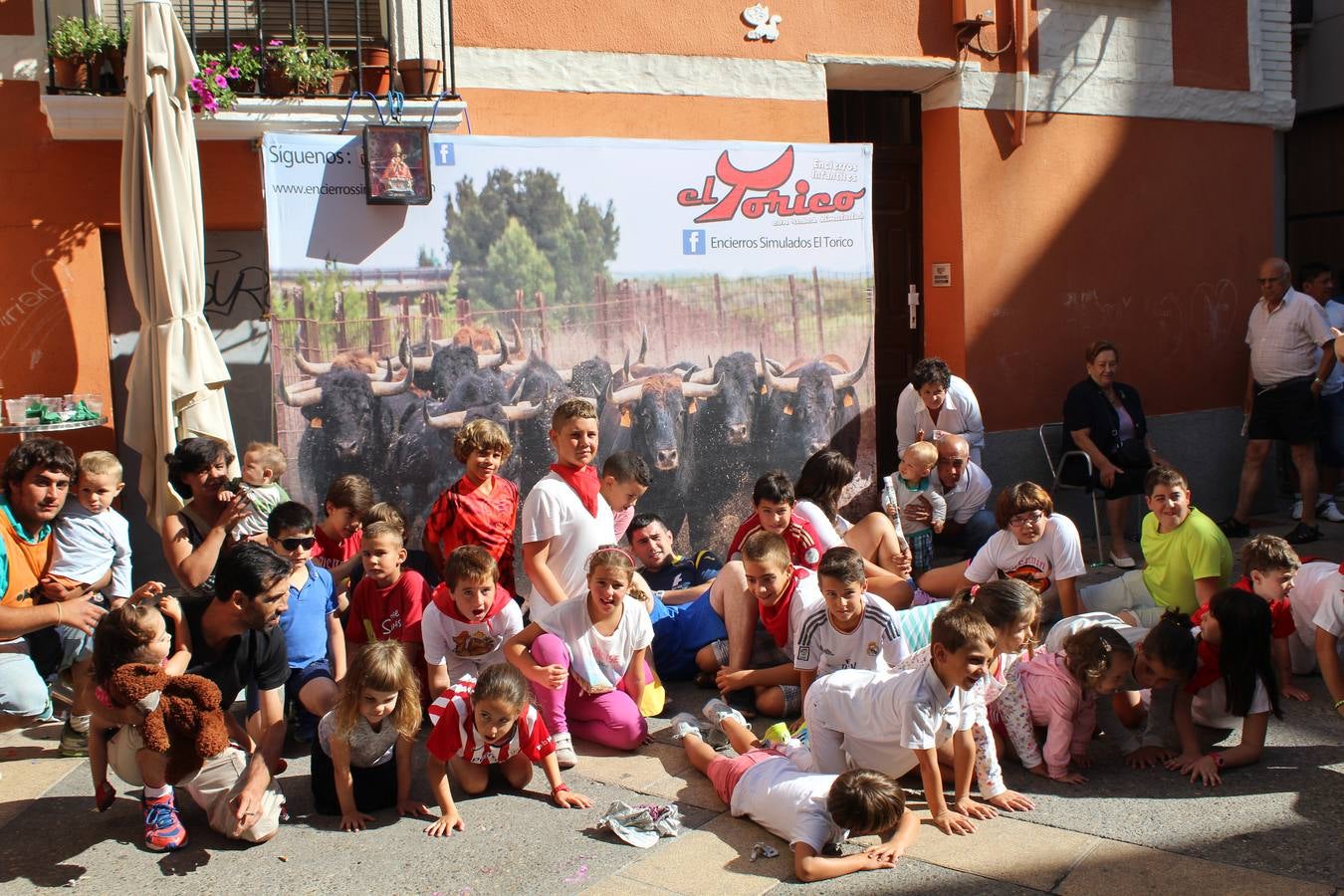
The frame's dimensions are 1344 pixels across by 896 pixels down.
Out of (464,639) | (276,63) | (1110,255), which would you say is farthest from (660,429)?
(1110,255)

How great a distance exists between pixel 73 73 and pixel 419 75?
177 cm

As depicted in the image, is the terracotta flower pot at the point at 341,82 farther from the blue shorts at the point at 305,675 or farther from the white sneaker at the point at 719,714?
the white sneaker at the point at 719,714

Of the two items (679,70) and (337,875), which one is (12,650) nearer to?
(337,875)

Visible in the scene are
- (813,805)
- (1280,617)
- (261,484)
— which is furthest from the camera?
(261,484)

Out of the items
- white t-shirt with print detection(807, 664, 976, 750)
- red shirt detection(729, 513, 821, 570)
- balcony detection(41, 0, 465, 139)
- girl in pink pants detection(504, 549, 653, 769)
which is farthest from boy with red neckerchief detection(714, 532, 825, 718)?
balcony detection(41, 0, 465, 139)

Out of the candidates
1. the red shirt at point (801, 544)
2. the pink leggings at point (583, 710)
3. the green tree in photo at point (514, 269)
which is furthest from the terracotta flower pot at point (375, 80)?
the pink leggings at point (583, 710)

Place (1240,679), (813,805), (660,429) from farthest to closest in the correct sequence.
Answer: (660,429) < (1240,679) < (813,805)

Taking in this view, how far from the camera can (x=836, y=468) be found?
6.54 meters

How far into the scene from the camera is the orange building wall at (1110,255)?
29.7 feet

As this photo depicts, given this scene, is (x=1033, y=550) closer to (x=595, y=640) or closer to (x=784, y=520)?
(x=784, y=520)

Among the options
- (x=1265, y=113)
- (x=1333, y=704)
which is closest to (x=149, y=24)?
(x=1333, y=704)

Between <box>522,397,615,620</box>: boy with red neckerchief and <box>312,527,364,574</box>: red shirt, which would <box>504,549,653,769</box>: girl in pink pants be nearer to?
<box>522,397,615,620</box>: boy with red neckerchief

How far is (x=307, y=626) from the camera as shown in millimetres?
5234

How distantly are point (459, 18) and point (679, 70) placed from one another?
1418 millimetres
